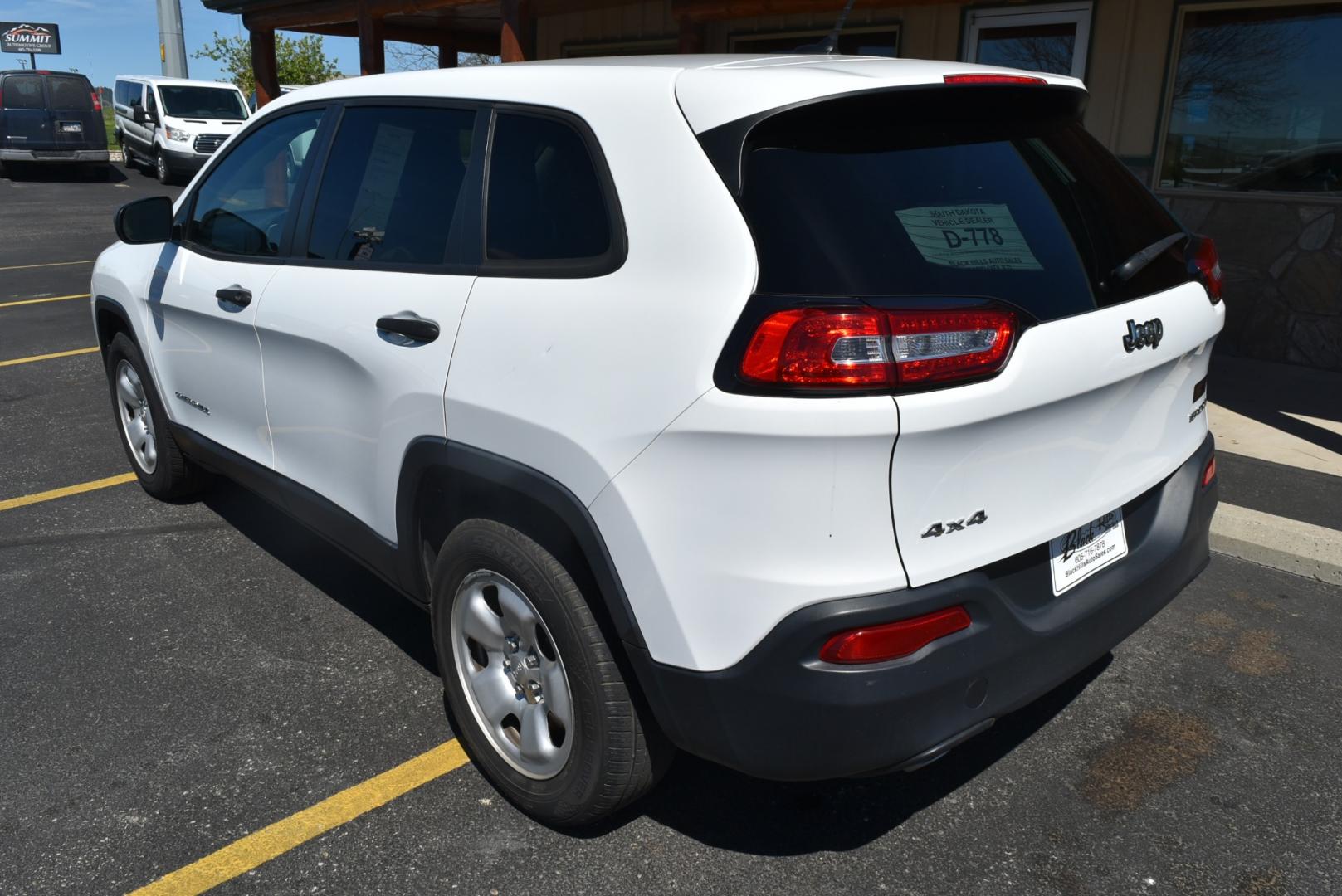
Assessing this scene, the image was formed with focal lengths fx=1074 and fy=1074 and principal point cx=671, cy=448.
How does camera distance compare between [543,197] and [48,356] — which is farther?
[48,356]

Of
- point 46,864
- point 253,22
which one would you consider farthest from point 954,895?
point 253,22

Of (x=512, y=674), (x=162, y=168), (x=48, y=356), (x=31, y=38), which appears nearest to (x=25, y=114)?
(x=162, y=168)

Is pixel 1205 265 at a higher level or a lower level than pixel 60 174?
higher

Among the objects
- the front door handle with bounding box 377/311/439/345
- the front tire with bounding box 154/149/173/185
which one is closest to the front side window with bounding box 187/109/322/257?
the front door handle with bounding box 377/311/439/345

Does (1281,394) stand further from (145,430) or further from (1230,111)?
(145,430)

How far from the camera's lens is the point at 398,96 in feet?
10.3

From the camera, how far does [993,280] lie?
7.22 feet

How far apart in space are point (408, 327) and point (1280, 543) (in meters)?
3.59

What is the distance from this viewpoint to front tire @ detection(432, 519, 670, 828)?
7.82 ft

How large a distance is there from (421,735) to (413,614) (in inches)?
33.1

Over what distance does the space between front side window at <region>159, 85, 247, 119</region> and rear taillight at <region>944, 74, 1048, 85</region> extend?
2199 centimetres

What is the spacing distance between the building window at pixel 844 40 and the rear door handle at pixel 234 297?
19.9 ft

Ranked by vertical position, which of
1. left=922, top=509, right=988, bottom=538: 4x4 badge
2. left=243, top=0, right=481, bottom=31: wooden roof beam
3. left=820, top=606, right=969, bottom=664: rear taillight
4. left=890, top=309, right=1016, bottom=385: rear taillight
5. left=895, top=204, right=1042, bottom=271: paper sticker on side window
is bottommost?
left=820, top=606, right=969, bottom=664: rear taillight

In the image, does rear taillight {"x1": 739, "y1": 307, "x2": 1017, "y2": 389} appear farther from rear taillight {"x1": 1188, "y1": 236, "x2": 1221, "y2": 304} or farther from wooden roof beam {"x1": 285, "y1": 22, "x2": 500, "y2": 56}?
wooden roof beam {"x1": 285, "y1": 22, "x2": 500, "y2": 56}
